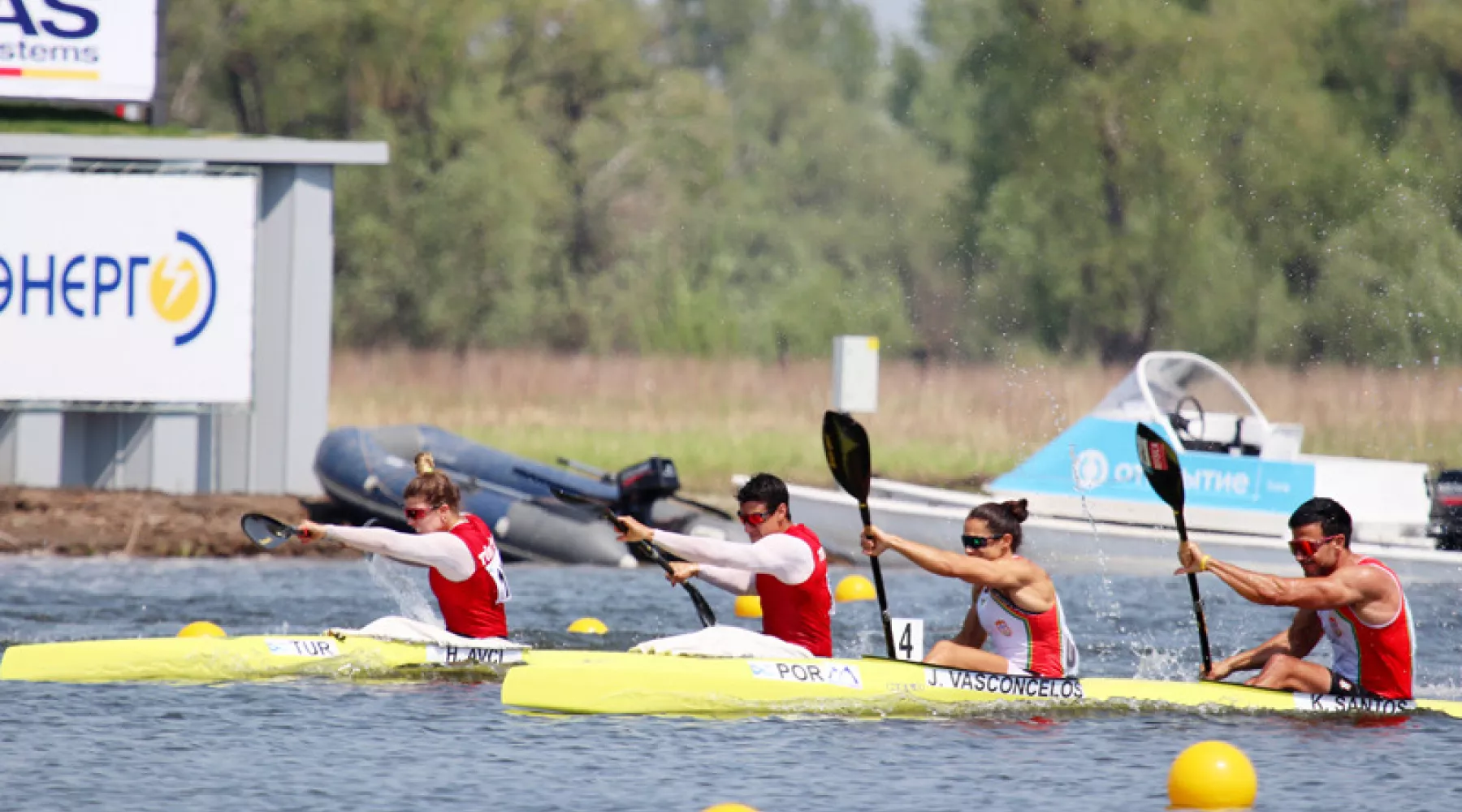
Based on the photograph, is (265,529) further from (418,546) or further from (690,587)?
(690,587)

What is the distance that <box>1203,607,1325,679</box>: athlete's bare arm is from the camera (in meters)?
11.0

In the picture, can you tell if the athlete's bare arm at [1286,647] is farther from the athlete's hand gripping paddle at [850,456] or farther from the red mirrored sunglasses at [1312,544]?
the athlete's hand gripping paddle at [850,456]

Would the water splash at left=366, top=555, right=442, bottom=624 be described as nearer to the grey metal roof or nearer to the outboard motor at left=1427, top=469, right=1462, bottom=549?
the grey metal roof

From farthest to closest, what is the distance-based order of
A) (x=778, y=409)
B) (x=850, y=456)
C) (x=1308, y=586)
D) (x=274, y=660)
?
1. (x=778, y=409)
2. (x=850, y=456)
3. (x=274, y=660)
4. (x=1308, y=586)

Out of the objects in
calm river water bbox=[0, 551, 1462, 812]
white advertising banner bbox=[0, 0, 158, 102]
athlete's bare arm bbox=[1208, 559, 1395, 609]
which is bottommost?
calm river water bbox=[0, 551, 1462, 812]

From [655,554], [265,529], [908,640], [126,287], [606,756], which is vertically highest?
[126,287]

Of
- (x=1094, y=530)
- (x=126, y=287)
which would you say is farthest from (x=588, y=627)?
(x=126, y=287)

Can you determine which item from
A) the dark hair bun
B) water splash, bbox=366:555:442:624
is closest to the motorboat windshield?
water splash, bbox=366:555:442:624

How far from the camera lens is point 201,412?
65.8 ft

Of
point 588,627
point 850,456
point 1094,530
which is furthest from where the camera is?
point 1094,530

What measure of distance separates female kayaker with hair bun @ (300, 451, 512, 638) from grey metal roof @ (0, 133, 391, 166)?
875 centimetres

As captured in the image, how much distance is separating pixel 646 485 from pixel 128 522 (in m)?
4.60

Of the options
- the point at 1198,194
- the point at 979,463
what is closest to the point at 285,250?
the point at 979,463

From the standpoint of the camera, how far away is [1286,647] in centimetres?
1109
